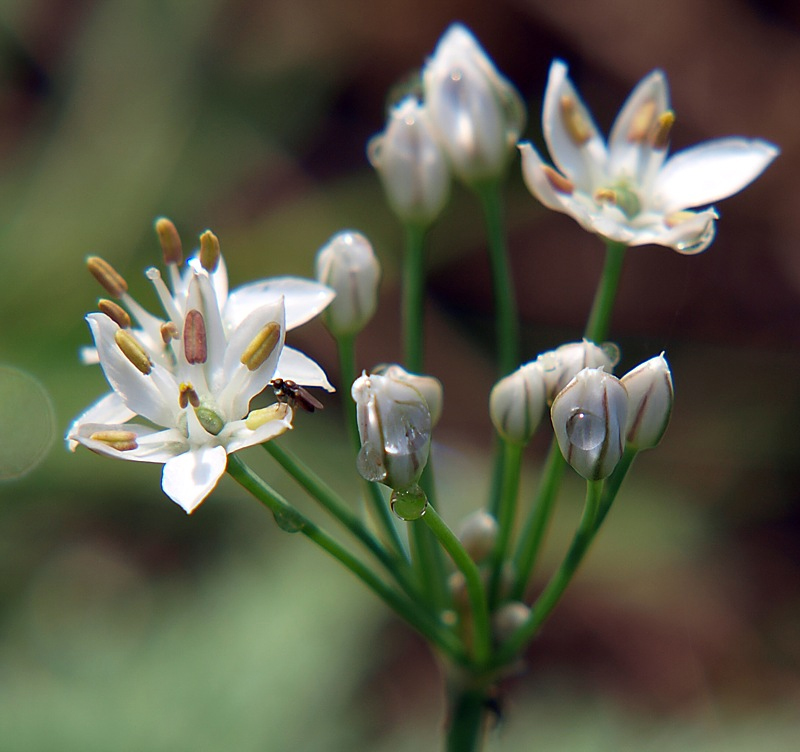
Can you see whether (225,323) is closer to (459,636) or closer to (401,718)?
(459,636)

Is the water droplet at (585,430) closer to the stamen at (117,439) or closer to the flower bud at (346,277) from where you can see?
the flower bud at (346,277)

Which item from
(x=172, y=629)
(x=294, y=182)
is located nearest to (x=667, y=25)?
(x=294, y=182)

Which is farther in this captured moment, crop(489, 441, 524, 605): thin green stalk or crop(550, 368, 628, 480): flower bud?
crop(489, 441, 524, 605): thin green stalk

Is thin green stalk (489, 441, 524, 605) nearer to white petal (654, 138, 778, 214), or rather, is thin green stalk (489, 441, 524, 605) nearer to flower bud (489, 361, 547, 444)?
flower bud (489, 361, 547, 444)

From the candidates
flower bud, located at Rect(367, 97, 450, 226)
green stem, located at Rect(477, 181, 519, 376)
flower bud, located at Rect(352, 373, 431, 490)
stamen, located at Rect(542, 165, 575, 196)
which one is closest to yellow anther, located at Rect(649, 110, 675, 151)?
stamen, located at Rect(542, 165, 575, 196)

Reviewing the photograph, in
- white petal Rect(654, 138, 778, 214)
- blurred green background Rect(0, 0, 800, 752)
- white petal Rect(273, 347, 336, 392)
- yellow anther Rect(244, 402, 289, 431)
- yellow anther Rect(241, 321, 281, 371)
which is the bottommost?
blurred green background Rect(0, 0, 800, 752)

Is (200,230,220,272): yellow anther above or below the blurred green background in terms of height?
above

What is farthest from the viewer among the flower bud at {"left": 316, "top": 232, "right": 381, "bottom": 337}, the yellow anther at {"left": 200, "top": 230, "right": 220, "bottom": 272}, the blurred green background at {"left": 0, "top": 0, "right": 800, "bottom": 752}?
the blurred green background at {"left": 0, "top": 0, "right": 800, "bottom": 752}
